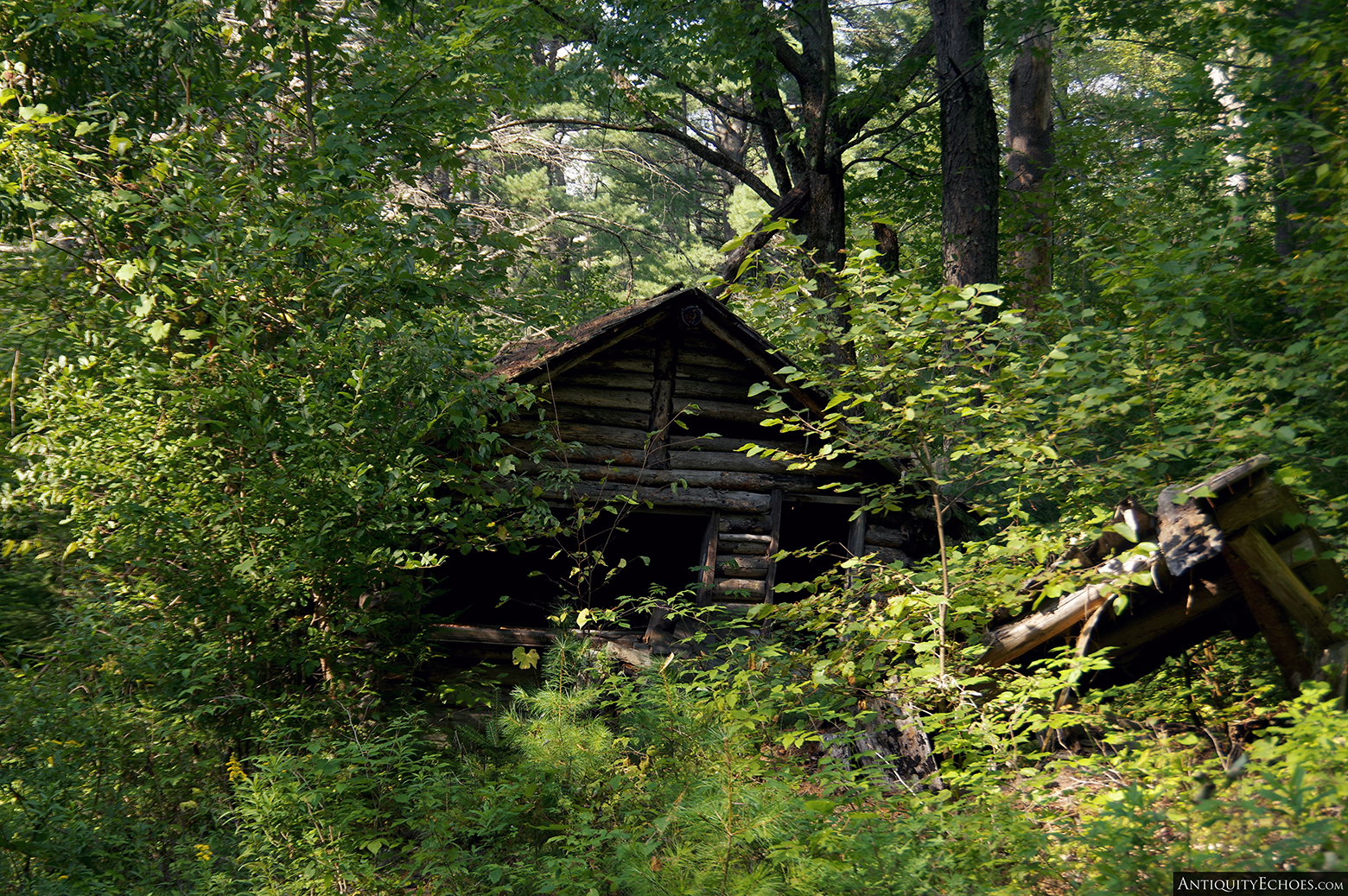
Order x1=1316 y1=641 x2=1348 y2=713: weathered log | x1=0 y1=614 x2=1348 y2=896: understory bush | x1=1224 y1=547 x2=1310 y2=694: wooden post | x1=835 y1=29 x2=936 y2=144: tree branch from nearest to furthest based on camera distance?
x1=0 y1=614 x2=1348 y2=896: understory bush < x1=1316 y1=641 x2=1348 y2=713: weathered log < x1=1224 y1=547 x2=1310 y2=694: wooden post < x1=835 y1=29 x2=936 y2=144: tree branch

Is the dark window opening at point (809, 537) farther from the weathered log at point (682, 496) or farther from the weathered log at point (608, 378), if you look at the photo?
the weathered log at point (608, 378)

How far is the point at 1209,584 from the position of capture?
5.20 metres

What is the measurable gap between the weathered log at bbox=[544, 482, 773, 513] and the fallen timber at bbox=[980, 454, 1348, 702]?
3.47 meters

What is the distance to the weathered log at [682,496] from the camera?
27.3ft

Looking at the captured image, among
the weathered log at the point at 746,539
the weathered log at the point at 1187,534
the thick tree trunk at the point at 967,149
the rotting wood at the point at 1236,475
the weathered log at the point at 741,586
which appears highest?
the thick tree trunk at the point at 967,149

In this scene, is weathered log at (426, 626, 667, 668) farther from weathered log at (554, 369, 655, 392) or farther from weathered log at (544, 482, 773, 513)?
weathered log at (554, 369, 655, 392)

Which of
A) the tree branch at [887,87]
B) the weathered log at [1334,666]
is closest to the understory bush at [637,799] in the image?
the weathered log at [1334,666]

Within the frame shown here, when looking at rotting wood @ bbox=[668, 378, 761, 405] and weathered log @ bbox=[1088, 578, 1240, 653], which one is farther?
rotting wood @ bbox=[668, 378, 761, 405]

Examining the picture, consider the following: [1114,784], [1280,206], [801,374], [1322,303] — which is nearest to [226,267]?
[801,374]

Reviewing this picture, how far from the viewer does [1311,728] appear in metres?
3.35

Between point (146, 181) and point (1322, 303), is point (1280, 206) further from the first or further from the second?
point (146, 181)

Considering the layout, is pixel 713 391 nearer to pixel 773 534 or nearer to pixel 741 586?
pixel 773 534

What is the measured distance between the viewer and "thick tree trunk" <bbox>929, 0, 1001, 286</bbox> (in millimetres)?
10719

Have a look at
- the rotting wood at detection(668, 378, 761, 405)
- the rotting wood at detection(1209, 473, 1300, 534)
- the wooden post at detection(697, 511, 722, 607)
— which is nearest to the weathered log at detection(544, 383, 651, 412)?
the rotting wood at detection(668, 378, 761, 405)
